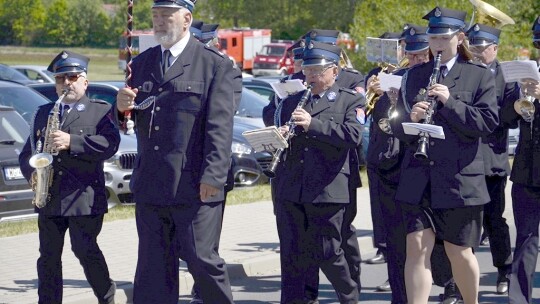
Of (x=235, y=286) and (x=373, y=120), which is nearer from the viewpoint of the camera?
(x=373, y=120)

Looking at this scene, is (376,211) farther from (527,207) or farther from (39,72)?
(39,72)

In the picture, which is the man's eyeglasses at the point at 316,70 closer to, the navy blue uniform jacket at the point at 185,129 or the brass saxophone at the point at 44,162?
the navy blue uniform jacket at the point at 185,129

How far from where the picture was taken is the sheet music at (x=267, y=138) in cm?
738

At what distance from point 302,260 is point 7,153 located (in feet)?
17.2

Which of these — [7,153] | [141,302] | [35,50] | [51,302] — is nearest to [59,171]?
[51,302]

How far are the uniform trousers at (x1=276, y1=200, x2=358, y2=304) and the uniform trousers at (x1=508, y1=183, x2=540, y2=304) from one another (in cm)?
117

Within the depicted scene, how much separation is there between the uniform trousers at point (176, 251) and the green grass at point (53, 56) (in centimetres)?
4664

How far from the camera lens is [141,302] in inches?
258

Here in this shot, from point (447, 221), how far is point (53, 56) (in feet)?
188

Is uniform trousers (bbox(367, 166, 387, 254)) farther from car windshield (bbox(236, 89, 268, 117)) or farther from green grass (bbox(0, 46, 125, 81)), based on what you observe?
green grass (bbox(0, 46, 125, 81))

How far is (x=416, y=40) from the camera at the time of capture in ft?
27.4

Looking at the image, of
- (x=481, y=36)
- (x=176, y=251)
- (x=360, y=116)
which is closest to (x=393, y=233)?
(x=360, y=116)

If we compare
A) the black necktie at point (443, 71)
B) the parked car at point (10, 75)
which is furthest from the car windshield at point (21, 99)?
the parked car at point (10, 75)

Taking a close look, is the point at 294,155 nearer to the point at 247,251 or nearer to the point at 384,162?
the point at 384,162
